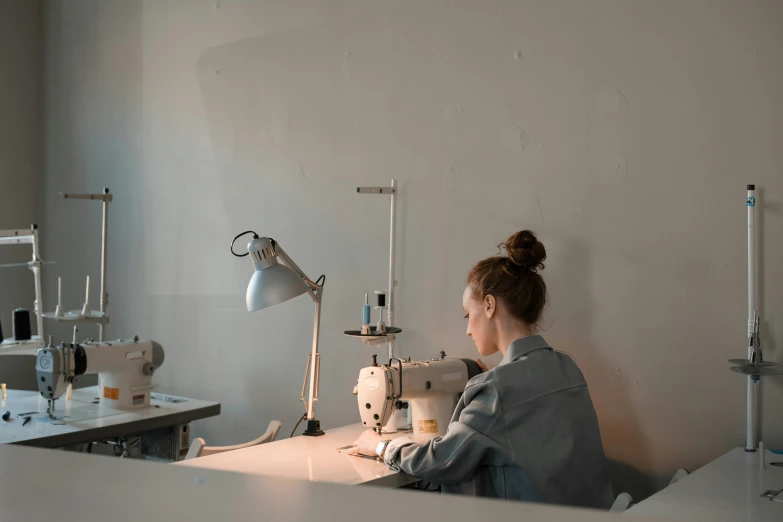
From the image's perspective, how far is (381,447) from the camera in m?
2.07

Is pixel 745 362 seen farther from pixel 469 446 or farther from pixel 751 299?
pixel 469 446

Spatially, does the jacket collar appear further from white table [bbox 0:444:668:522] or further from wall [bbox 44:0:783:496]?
white table [bbox 0:444:668:522]

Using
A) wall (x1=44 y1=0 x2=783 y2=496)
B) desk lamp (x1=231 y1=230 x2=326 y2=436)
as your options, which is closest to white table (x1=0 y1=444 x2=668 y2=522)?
desk lamp (x1=231 y1=230 x2=326 y2=436)

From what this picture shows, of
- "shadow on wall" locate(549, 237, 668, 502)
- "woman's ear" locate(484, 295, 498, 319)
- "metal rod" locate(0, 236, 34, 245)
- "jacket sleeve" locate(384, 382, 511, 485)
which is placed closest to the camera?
"jacket sleeve" locate(384, 382, 511, 485)

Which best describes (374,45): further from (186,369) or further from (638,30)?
(186,369)

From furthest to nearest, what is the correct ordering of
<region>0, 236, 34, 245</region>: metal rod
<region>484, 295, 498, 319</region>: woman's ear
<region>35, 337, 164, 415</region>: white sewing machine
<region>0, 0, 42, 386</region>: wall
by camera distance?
1. <region>0, 0, 42, 386</region>: wall
2. <region>0, 236, 34, 245</region>: metal rod
3. <region>35, 337, 164, 415</region>: white sewing machine
4. <region>484, 295, 498, 319</region>: woman's ear

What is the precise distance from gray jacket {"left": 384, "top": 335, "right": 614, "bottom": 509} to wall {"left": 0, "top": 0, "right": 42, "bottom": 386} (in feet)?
10.1

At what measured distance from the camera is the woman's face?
6.81ft

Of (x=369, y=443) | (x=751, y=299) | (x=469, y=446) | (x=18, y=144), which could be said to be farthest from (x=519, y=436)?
(x=18, y=144)

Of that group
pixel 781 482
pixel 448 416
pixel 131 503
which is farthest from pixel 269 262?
pixel 131 503

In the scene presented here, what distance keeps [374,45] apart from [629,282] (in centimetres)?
133

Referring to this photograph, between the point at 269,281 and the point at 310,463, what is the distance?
1.76 ft

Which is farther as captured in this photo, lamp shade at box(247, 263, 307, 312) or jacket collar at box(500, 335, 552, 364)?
lamp shade at box(247, 263, 307, 312)

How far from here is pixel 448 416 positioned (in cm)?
231
